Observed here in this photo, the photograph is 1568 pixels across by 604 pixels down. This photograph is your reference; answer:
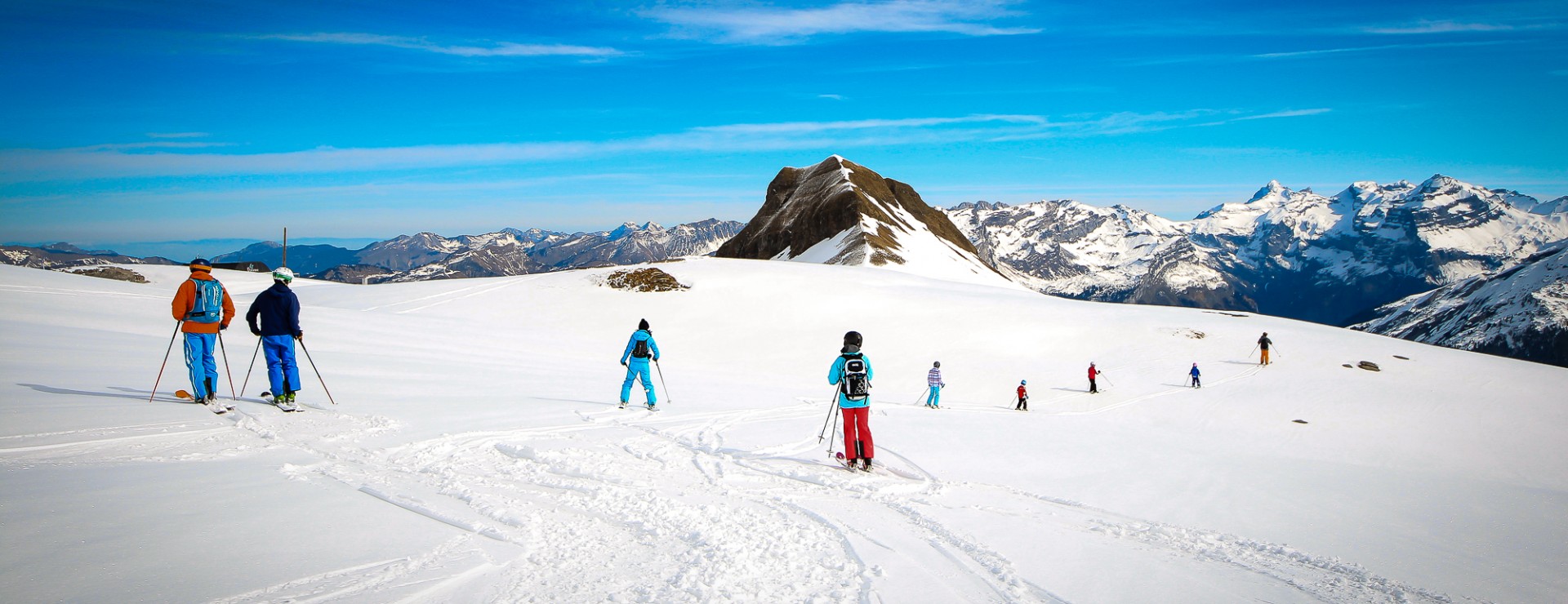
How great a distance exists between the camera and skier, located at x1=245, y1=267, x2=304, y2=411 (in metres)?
10.9

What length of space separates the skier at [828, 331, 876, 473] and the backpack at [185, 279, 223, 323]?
9.88 meters

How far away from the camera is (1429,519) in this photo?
32.5ft

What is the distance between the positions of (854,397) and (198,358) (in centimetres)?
1029

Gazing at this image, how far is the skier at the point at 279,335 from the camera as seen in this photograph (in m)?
10.9

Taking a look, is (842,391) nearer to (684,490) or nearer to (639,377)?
(684,490)

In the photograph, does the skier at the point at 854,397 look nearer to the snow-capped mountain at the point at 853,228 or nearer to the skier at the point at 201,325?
the skier at the point at 201,325

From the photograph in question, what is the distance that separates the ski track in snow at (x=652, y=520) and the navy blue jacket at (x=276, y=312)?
148 cm

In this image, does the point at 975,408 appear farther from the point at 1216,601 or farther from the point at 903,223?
the point at 903,223

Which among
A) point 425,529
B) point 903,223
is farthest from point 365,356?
point 903,223

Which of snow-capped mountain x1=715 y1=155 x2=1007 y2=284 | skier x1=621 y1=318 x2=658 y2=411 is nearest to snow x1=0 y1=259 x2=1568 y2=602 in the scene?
skier x1=621 y1=318 x2=658 y2=411

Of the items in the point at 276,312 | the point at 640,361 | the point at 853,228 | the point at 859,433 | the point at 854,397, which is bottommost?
the point at 859,433

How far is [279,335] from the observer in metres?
11.0

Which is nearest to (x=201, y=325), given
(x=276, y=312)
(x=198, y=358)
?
(x=198, y=358)

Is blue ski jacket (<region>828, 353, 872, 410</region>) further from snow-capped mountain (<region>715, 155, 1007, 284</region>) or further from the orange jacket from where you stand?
snow-capped mountain (<region>715, 155, 1007, 284</region>)
